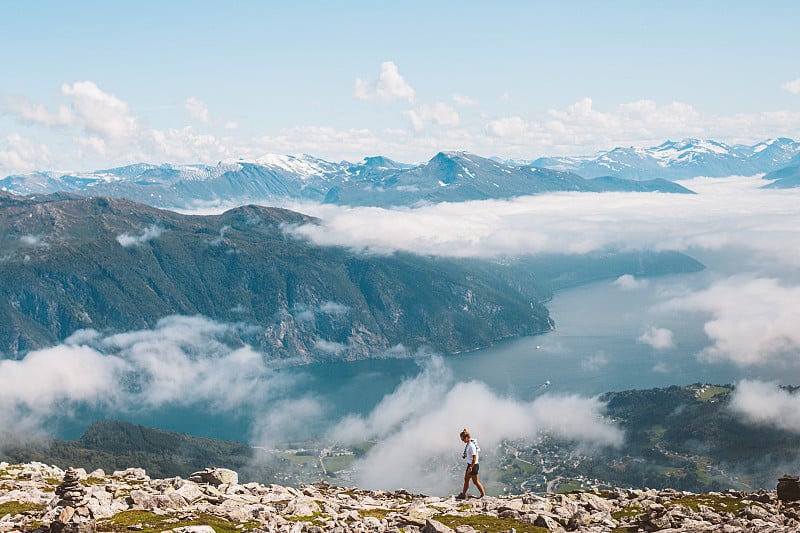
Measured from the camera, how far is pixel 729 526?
30094 millimetres

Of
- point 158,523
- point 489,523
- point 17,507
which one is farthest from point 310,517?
point 17,507

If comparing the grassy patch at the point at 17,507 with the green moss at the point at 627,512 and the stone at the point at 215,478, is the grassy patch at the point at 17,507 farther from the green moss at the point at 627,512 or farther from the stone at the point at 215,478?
the green moss at the point at 627,512

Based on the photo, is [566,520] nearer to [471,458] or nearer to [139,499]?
[471,458]

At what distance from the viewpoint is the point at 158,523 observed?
30.4m

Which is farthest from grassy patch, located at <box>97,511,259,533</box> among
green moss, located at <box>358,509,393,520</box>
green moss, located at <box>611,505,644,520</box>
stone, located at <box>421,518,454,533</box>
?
green moss, located at <box>611,505,644,520</box>

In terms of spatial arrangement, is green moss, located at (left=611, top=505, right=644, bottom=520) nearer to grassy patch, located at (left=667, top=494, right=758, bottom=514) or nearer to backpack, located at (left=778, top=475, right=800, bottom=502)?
grassy patch, located at (left=667, top=494, right=758, bottom=514)

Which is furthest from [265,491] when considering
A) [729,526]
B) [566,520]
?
[729,526]

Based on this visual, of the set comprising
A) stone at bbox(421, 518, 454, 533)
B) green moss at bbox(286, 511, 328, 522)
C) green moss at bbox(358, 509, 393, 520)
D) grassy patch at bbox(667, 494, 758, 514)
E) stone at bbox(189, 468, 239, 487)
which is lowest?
stone at bbox(189, 468, 239, 487)

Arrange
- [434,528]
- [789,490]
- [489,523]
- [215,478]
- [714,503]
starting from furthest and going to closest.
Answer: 1. [215,478]
2. [714,503]
3. [789,490]
4. [489,523]
5. [434,528]

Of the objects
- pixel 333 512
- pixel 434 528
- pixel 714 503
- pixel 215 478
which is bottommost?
pixel 215 478

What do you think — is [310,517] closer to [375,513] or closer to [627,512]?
[375,513]

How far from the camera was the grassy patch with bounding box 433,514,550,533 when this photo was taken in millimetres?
32031

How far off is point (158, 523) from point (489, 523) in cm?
1596

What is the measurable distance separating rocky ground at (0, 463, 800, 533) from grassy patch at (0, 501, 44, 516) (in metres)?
0.05
